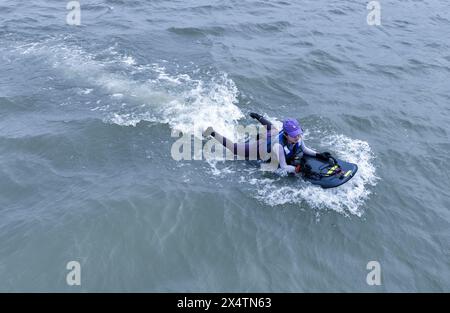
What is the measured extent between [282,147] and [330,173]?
1.27m

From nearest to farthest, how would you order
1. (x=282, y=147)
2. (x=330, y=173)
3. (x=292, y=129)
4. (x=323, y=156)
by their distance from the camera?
1. (x=292, y=129)
2. (x=330, y=173)
3. (x=282, y=147)
4. (x=323, y=156)

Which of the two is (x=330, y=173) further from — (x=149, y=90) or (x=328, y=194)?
(x=149, y=90)

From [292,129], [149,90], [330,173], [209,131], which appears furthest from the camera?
[149,90]

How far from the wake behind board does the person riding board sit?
203mm

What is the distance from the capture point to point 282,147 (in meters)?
10.9

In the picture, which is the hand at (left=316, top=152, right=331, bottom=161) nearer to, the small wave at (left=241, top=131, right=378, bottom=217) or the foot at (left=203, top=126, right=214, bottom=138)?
the small wave at (left=241, top=131, right=378, bottom=217)

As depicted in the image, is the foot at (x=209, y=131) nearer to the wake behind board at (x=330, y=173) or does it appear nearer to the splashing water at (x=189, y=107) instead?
the splashing water at (x=189, y=107)

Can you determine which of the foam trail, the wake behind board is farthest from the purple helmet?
the foam trail

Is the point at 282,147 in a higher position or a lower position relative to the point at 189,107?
higher

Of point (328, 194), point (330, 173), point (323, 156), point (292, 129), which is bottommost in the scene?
point (328, 194)

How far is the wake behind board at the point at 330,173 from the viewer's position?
1051 centimetres

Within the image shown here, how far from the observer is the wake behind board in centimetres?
1051

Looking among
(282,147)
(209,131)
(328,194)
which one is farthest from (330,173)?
(209,131)

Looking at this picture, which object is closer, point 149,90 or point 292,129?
point 292,129
